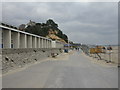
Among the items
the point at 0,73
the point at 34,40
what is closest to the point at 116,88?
the point at 0,73

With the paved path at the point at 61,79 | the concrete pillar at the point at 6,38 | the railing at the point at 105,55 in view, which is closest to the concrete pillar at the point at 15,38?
the concrete pillar at the point at 6,38

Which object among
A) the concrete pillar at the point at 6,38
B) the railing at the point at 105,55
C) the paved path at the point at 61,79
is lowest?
the railing at the point at 105,55

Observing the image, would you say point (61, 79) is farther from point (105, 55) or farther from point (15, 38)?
point (105, 55)

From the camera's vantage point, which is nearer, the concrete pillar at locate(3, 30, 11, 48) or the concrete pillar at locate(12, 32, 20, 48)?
the concrete pillar at locate(3, 30, 11, 48)

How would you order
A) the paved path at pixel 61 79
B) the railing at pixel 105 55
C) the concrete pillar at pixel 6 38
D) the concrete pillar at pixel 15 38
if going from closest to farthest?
the paved path at pixel 61 79
the concrete pillar at pixel 6 38
the concrete pillar at pixel 15 38
the railing at pixel 105 55

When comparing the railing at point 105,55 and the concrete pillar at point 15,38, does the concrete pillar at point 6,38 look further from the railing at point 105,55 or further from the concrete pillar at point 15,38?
the railing at point 105,55

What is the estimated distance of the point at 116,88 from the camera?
843cm

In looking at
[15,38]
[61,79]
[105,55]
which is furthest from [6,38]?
[105,55]

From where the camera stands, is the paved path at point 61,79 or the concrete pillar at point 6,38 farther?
the concrete pillar at point 6,38

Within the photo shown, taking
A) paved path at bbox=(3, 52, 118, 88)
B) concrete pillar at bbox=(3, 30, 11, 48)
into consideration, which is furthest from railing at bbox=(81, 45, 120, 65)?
concrete pillar at bbox=(3, 30, 11, 48)

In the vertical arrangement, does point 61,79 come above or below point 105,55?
above

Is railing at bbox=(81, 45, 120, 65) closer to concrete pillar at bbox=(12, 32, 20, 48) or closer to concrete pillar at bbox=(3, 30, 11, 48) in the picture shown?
concrete pillar at bbox=(12, 32, 20, 48)

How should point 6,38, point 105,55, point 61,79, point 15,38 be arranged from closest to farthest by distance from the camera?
point 61,79
point 6,38
point 15,38
point 105,55

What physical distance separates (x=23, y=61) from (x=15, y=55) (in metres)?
2.86
